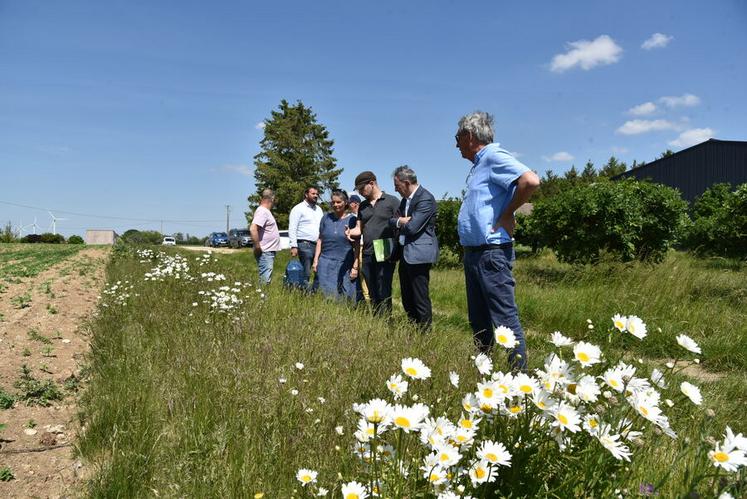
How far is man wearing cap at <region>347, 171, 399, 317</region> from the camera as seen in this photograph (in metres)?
5.50

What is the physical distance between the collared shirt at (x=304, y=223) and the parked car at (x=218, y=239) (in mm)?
44066

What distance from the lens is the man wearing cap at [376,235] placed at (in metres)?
5.50

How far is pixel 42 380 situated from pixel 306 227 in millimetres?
3831

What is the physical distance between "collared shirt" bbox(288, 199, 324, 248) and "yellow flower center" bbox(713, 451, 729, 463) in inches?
242

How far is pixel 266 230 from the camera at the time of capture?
712 cm

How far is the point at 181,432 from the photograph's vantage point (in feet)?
7.88

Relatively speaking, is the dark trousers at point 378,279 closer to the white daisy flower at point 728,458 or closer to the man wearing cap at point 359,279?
the man wearing cap at point 359,279

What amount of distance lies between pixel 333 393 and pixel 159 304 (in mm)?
3712

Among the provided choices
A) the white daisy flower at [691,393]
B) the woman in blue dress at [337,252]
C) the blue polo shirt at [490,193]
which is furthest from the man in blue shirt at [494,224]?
the woman in blue dress at [337,252]

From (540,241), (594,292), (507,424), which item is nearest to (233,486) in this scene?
(507,424)

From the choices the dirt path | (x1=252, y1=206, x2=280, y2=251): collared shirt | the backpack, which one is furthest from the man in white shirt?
the dirt path

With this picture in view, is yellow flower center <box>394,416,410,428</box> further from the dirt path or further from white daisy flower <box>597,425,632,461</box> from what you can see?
the dirt path

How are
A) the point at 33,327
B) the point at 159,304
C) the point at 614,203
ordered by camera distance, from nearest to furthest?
the point at 159,304 < the point at 33,327 < the point at 614,203

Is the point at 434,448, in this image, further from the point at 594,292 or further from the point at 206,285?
the point at 594,292
